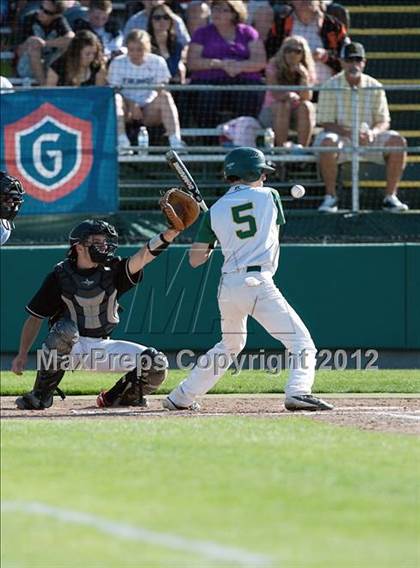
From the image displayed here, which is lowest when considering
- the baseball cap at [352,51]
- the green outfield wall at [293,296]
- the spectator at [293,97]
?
the green outfield wall at [293,296]

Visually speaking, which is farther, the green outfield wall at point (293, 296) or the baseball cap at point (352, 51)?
the baseball cap at point (352, 51)

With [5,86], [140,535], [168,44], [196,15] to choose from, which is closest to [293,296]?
[168,44]

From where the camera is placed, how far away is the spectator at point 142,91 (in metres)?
15.5

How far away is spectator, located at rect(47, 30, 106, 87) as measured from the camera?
1559cm

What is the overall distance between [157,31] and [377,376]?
5.52 metres

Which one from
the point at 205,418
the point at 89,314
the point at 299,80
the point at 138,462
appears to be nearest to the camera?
the point at 138,462

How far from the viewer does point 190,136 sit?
16.1 meters

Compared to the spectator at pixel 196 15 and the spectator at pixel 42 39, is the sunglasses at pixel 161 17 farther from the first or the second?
the spectator at pixel 42 39

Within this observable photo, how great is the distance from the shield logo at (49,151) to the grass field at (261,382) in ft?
6.68

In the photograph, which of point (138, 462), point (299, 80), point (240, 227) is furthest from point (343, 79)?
point (138, 462)

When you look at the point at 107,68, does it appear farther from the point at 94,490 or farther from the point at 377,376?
the point at 94,490

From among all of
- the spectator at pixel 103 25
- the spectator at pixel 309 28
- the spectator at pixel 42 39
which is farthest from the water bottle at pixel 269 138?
the spectator at pixel 42 39

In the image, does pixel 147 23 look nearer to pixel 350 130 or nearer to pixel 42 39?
pixel 42 39

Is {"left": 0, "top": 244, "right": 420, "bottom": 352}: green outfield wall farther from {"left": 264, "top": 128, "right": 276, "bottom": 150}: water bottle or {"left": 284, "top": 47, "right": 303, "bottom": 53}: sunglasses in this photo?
{"left": 284, "top": 47, "right": 303, "bottom": 53}: sunglasses
